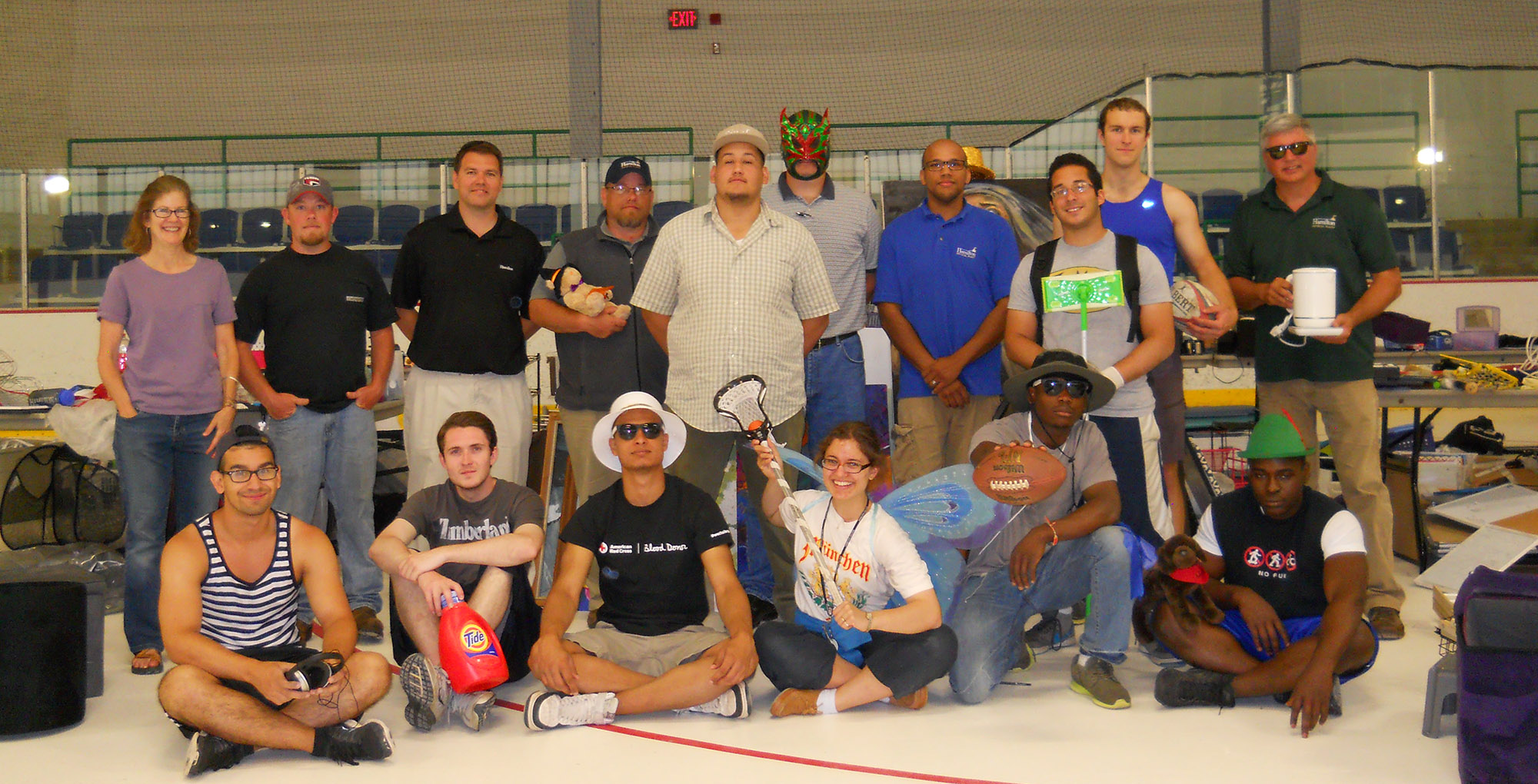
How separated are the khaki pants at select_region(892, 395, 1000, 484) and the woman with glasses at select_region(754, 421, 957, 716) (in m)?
1.00

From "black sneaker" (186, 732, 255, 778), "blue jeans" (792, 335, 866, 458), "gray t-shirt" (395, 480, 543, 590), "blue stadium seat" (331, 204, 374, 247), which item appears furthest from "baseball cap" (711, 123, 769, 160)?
"blue stadium seat" (331, 204, 374, 247)

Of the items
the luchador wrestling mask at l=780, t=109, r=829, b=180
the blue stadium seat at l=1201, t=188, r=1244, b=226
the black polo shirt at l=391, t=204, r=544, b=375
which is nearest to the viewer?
the black polo shirt at l=391, t=204, r=544, b=375

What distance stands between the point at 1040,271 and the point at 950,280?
17.6 inches

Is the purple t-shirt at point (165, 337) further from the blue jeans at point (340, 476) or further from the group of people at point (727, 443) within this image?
the blue jeans at point (340, 476)

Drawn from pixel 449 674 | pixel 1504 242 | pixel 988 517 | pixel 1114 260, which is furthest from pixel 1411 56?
pixel 449 674

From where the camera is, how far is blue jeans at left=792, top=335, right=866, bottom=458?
461 cm

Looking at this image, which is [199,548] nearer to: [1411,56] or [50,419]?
[50,419]

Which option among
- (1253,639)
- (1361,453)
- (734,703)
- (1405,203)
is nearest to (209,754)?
(734,703)

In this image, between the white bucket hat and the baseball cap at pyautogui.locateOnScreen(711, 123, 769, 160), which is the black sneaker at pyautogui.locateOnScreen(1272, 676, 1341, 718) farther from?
the baseball cap at pyautogui.locateOnScreen(711, 123, 769, 160)

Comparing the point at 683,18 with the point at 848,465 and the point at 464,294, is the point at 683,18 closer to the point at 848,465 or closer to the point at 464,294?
the point at 464,294

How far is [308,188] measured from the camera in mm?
4418

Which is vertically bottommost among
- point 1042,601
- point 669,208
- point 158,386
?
point 1042,601

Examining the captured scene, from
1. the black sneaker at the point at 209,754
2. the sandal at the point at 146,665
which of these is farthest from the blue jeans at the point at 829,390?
the sandal at the point at 146,665

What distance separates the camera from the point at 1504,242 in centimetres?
1100
